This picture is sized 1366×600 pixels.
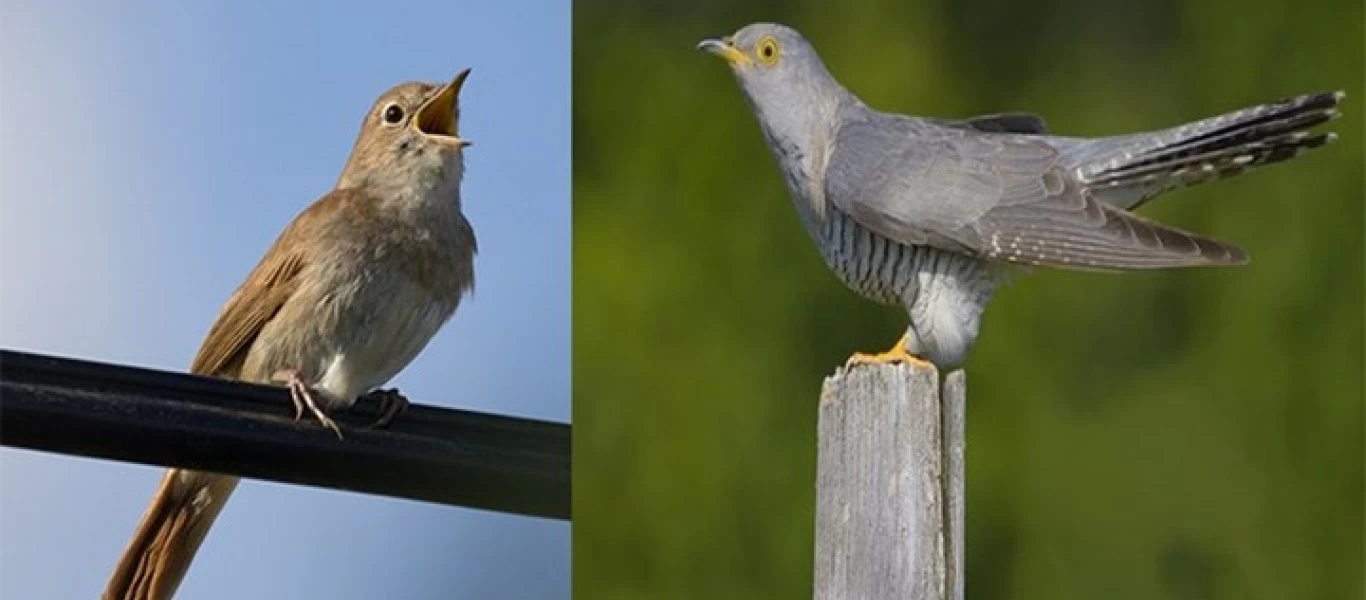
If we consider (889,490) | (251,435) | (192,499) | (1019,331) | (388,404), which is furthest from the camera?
(1019,331)

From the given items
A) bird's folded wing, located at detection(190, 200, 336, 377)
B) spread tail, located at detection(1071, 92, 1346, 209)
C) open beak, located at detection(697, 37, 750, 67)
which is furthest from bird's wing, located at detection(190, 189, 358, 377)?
spread tail, located at detection(1071, 92, 1346, 209)

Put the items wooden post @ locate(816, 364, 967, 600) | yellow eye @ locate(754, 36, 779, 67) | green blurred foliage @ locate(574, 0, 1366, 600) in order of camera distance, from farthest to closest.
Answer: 1. green blurred foliage @ locate(574, 0, 1366, 600)
2. yellow eye @ locate(754, 36, 779, 67)
3. wooden post @ locate(816, 364, 967, 600)

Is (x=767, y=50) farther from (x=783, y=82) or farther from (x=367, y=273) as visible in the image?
(x=367, y=273)

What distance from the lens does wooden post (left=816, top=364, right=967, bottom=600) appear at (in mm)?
1136

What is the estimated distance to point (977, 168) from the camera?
1.55 metres

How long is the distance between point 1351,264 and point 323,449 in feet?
4.20

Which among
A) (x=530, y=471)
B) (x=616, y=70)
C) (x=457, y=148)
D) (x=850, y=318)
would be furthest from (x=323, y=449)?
(x=850, y=318)

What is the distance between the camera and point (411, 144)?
1616mm

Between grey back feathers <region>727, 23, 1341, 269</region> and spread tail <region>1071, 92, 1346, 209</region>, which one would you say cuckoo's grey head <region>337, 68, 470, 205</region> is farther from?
spread tail <region>1071, 92, 1346, 209</region>

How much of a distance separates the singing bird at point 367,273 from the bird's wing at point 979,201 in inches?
11.9

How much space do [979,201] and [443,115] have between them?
0.41 meters

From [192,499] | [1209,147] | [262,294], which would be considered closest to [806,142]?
[1209,147]

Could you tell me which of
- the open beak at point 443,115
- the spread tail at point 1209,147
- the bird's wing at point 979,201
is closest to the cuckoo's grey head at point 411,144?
the open beak at point 443,115

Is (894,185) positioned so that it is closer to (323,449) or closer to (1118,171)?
(1118,171)
